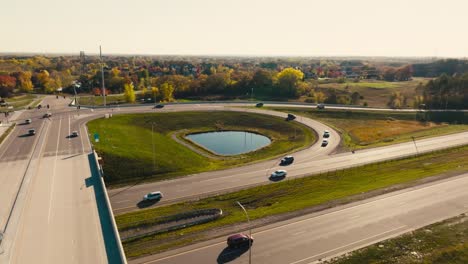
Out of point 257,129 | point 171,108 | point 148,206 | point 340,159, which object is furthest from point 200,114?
point 148,206

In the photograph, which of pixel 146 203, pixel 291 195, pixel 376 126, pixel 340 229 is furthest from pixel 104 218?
pixel 376 126

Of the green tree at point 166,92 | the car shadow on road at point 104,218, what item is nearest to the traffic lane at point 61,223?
the car shadow on road at point 104,218

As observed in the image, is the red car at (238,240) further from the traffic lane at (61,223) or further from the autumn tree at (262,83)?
the autumn tree at (262,83)

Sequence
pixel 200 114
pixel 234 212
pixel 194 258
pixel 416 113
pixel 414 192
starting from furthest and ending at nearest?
pixel 416 113, pixel 200 114, pixel 414 192, pixel 234 212, pixel 194 258

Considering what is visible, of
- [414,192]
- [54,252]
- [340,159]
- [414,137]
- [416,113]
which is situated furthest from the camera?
[416,113]

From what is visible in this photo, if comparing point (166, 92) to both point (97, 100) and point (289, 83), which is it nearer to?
point (97, 100)

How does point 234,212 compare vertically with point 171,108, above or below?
below

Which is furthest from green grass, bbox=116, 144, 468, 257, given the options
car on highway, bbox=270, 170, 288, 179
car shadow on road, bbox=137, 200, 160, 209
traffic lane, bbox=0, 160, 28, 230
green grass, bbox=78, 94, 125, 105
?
green grass, bbox=78, 94, 125, 105

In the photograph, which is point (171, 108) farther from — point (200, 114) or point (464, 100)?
point (464, 100)
